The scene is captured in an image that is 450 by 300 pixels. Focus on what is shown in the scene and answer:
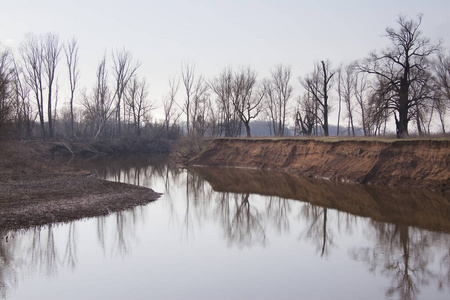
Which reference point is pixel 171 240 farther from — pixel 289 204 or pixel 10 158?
pixel 10 158

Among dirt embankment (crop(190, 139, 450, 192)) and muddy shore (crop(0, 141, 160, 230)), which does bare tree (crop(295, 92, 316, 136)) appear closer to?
dirt embankment (crop(190, 139, 450, 192))

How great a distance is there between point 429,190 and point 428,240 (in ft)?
38.4

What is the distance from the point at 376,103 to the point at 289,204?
609 inches

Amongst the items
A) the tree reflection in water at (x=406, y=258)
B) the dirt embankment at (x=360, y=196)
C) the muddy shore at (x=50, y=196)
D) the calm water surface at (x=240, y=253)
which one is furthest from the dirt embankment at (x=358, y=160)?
the muddy shore at (x=50, y=196)

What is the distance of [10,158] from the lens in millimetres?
27781

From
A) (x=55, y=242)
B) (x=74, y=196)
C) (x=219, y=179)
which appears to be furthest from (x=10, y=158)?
(x=55, y=242)

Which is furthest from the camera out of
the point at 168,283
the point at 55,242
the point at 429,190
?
the point at 429,190

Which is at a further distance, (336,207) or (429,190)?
(429,190)

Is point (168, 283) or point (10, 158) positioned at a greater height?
point (10, 158)

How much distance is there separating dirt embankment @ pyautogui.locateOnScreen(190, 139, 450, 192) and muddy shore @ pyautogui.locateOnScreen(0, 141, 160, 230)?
48.6 feet

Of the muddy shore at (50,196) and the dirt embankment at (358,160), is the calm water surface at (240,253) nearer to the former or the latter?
the muddy shore at (50,196)

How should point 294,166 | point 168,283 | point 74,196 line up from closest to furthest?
point 168,283
point 74,196
point 294,166

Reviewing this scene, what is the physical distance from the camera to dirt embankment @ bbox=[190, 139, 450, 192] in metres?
24.6

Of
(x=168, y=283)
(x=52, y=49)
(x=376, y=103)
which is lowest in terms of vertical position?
(x=168, y=283)
